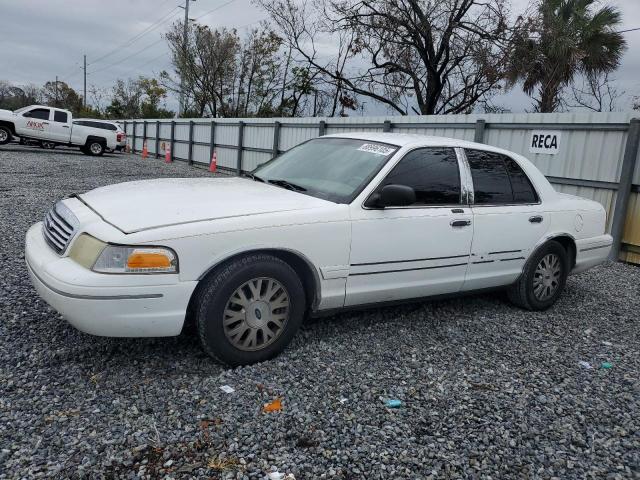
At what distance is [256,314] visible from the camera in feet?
11.2

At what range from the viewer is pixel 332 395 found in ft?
10.6

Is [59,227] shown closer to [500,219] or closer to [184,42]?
[500,219]

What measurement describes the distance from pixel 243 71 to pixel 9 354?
35.3m

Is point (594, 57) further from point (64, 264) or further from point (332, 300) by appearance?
point (64, 264)

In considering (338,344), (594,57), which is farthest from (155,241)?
(594,57)

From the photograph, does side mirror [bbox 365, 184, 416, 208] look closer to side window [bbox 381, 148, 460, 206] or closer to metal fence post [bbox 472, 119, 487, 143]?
side window [bbox 381, 148, 460, 206]

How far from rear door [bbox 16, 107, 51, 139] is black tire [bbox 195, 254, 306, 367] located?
22.6 m

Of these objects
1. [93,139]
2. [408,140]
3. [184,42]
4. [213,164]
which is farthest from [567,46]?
[184,42]

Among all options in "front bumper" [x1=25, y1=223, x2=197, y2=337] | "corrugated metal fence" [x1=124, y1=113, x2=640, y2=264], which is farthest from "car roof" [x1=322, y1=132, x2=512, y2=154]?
"corrugated metal fence" [x1=124, y1=113, x2=640, y2=264]

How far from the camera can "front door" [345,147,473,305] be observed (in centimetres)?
381

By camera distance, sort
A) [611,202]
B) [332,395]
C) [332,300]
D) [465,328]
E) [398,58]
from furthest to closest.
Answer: [398,58] → [611,202] → [465,328] → [332,300] → [332,395]

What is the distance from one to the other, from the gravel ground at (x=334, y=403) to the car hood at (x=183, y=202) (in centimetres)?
92

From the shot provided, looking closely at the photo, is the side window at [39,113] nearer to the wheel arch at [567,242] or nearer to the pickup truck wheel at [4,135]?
the pickup truck wheel at [4,135]

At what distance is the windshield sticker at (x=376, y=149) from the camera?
13.7ft
